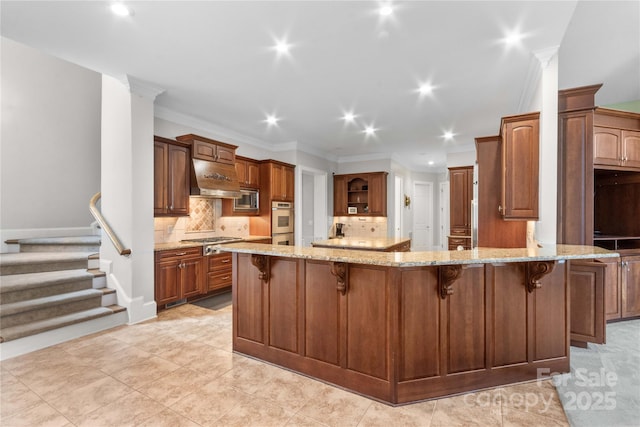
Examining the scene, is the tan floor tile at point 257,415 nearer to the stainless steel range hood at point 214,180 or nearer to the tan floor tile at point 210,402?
the tan floor tile at point 210,402

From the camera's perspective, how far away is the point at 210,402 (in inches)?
79.5

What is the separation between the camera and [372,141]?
6.23m

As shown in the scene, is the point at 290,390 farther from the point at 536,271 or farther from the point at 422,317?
the point at 536,271

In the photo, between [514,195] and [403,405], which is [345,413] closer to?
[403,405]

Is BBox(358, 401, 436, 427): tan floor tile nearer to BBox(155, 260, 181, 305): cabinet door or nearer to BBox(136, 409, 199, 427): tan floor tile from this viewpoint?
BBox(136, 409, 199, 427): tan floor tile

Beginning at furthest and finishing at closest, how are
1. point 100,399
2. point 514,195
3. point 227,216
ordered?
point 227,216
point 514,195
point 100,399

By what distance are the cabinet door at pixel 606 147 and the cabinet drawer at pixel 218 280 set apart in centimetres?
510

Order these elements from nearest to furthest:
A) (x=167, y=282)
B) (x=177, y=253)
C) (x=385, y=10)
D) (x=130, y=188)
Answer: (x=385, y=10), (x=130, y=188), (x=167, y=282), (x=177, y=253)

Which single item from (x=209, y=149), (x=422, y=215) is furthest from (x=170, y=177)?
(x=422, y=215)

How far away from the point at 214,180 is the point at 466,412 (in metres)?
4.11

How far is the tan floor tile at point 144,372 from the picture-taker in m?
2.29

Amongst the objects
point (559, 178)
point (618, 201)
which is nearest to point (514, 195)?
point (559, 178)

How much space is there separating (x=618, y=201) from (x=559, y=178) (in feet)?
6.44

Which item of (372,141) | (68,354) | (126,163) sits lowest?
(68,354)
